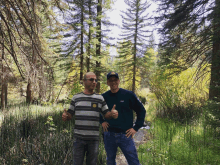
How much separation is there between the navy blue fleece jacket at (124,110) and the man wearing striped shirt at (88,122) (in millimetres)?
314

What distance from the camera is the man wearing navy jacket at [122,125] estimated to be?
6.77 feet

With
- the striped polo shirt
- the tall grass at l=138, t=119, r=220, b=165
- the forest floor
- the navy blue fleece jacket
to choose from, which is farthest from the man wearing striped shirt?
the forest floor

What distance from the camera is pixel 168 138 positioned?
425 centimetres

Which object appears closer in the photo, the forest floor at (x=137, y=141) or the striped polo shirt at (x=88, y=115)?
the striped polo shirt at (x=88, y=115)

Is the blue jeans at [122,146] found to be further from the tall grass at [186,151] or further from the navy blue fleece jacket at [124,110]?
the tall grass at [186,151]

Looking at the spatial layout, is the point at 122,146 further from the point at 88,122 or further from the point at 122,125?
the point at 88,122

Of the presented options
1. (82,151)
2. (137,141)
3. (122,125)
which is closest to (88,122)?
(82,151)

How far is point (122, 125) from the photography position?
211cm

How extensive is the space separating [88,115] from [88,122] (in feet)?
0.31

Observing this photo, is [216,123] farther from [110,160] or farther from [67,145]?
[67,145]

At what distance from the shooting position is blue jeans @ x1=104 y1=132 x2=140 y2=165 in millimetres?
2037

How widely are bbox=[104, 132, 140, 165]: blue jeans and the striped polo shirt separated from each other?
36 cm

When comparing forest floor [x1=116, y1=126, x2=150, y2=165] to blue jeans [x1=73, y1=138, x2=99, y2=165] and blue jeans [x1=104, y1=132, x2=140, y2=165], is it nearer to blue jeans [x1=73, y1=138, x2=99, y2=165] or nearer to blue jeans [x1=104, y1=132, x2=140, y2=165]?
blue jeans [x1=104, y1=132, x2=140, y2=165]

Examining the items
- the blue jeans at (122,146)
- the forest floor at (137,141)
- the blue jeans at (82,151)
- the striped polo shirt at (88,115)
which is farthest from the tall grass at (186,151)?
the striped polo shirt at (88,115)
